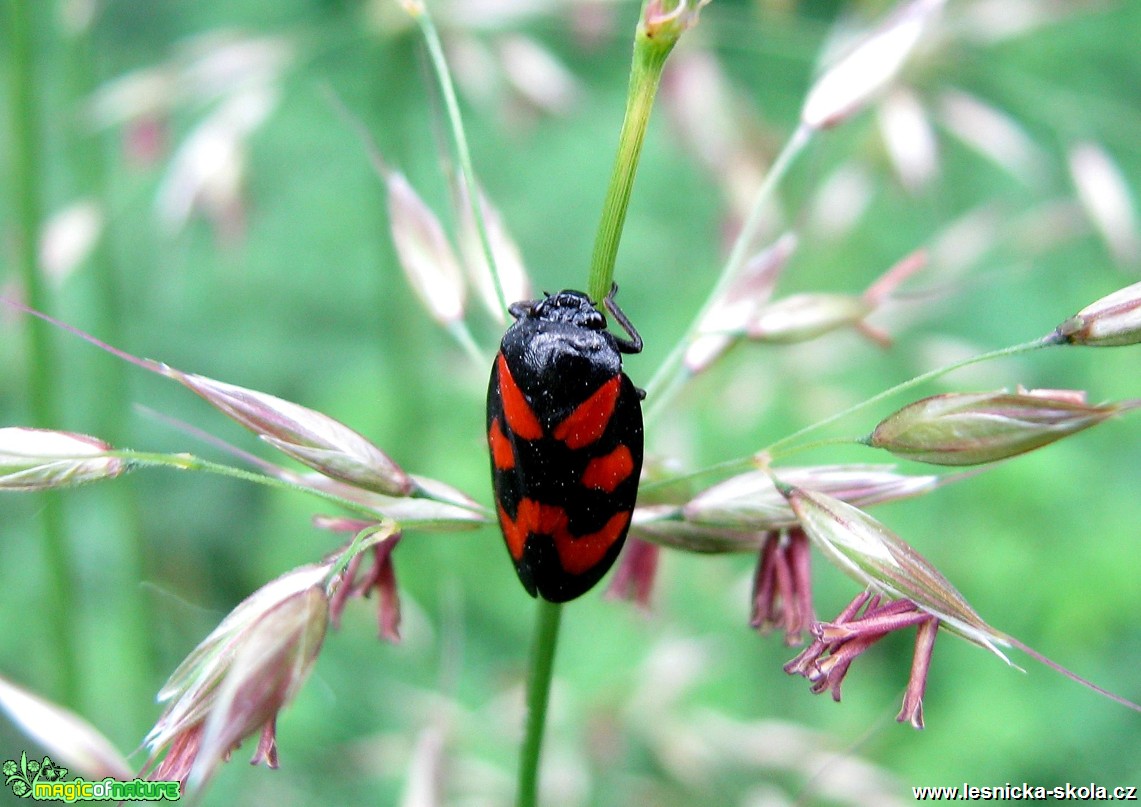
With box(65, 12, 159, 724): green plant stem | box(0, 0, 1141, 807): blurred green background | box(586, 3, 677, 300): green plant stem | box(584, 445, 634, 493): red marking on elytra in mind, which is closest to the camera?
box(586, 3, 677, 300): green plant stem

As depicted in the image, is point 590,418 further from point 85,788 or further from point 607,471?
point 85,788

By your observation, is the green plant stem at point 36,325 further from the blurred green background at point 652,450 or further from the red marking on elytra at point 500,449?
the red marking on elytra at point 500,449

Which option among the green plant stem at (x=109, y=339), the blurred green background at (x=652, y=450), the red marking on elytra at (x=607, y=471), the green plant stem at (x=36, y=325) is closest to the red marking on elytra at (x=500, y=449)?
the red marking on elytra at (x=607, y=471)

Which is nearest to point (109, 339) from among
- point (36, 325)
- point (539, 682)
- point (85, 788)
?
point (36, 325)

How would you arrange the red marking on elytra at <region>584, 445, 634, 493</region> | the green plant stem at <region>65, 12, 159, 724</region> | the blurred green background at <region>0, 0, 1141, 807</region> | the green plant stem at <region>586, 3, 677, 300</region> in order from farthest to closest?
the blurred green background at <region>0, 0, 1141, 807</region>
the green plant stem at <region>65, 12, 159, 724</region>
the red marking on elytra at <region>584, 445, 634, 493</region>
the green plant stem at <region>586, 3, 677, 300</region>

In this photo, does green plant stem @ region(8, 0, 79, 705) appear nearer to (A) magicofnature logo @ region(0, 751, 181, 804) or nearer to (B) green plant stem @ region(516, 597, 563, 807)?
(A) magicofnature logo @ region(0, 751, 181, 804)

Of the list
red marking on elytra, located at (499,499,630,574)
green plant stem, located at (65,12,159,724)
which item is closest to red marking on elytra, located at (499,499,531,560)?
red marking on elytra, located at (499,499,630,574)

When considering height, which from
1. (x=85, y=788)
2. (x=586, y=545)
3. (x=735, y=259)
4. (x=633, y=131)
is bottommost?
(x=85, y=788)
